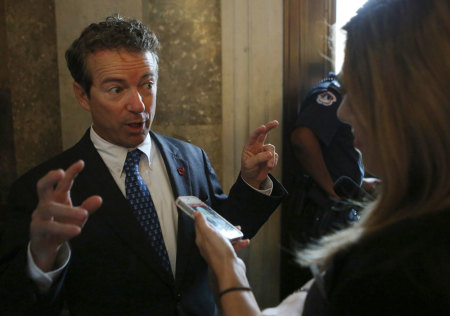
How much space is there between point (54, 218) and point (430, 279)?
2.65 ft

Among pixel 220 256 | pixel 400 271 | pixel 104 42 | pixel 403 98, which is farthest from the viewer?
pixel 104 42

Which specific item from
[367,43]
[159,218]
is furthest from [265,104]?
[367,43]

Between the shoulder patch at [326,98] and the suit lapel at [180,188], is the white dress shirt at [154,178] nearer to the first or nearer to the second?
the suit lapel at [180,188]

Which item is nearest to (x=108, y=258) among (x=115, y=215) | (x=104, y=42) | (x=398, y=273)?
(x=115, y=215)

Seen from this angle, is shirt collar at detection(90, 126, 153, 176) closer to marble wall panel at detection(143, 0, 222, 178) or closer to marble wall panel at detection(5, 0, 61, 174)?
marble wall panel at detection(143, 0, 222, 178)

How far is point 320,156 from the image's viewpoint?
2.10 m

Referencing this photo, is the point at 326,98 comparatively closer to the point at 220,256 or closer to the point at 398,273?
the point at 220,256

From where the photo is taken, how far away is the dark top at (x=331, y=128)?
208 cm

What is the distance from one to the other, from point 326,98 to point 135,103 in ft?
4.02

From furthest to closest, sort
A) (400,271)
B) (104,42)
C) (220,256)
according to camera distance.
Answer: (104,42), (220,256), (400,271)

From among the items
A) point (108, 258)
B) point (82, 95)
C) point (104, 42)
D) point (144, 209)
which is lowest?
point (108, 258)

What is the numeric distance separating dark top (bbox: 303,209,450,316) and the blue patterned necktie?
0.62 metres

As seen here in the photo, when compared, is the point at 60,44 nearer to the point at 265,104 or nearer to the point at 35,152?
the point at 35,152

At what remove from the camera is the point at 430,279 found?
61 centimetres
